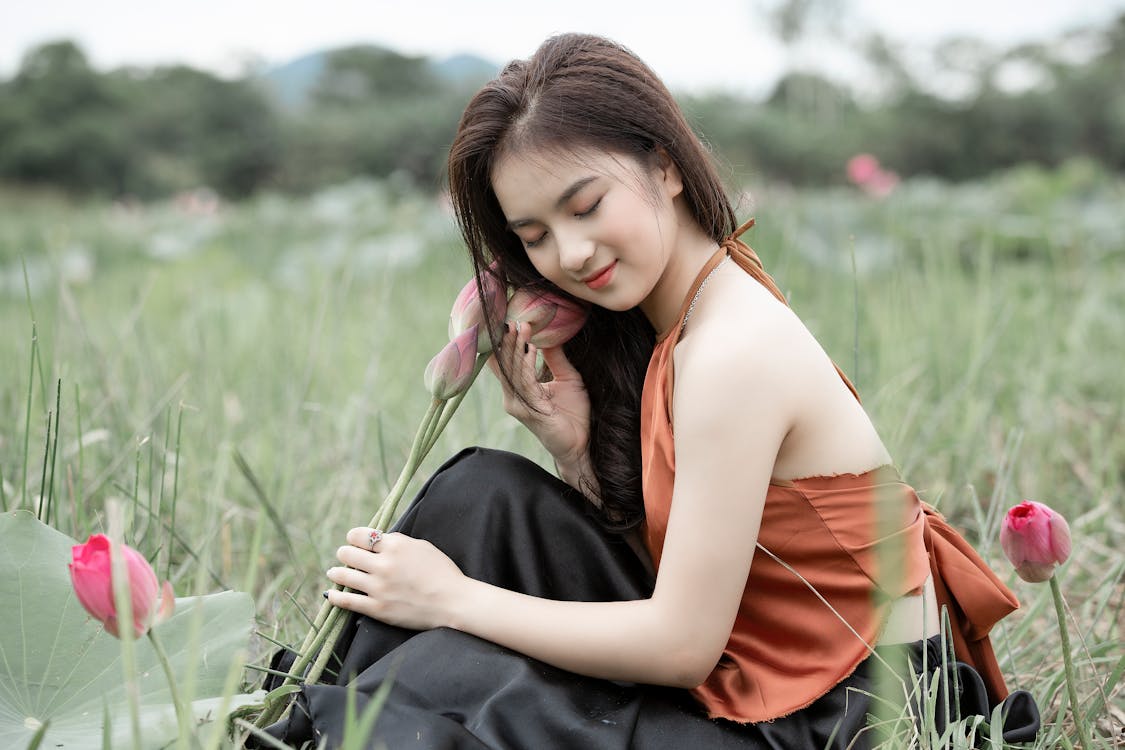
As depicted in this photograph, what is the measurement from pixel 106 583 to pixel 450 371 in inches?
14.5

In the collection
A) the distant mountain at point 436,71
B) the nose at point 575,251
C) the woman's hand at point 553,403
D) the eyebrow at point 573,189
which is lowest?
the woman's hand at point 553,403

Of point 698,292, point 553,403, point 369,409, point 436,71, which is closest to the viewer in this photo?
point 698,292

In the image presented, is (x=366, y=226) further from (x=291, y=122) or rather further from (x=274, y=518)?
(x=291, y=122)

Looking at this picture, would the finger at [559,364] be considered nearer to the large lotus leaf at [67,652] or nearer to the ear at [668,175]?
the ear at [668,175]

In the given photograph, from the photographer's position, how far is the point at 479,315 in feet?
3.26

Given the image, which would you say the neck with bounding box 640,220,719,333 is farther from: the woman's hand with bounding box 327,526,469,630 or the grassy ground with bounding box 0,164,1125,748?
the woman's hand with bounding box 327,526,469,630

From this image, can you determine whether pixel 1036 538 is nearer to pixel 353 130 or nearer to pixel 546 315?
pixel 546 315

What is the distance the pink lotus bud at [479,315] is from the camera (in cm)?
99

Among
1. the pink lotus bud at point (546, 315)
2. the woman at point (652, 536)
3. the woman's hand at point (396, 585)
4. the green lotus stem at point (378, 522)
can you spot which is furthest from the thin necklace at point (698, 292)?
the woman's hand at point (396, 585)

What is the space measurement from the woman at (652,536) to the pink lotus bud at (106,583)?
263 millimetres

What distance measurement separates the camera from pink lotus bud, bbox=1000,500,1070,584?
2.77 feet

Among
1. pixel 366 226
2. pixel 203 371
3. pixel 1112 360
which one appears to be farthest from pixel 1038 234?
pixel 203 371

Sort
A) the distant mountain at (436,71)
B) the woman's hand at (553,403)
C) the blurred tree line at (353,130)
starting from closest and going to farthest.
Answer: the woman's hand at (553,403), the distant mountain at (436,71), the blurred tree line at (353,130)

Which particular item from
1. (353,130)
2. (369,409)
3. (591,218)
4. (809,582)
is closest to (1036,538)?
(809,582)
